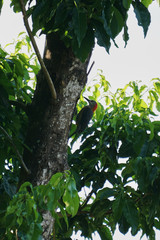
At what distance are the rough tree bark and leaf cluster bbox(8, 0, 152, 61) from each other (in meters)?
0.46

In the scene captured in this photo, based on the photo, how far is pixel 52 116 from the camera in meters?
2.87

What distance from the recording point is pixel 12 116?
2912 millimetres

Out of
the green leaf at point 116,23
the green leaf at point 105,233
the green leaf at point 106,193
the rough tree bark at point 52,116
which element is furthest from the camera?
the green leaf at point 105,233

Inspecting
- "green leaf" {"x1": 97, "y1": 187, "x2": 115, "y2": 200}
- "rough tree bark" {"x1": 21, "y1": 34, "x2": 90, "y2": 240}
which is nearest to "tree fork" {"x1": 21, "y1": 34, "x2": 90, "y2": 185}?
"rough tree bark" {"x1": 21, "y1": 34, "x2": 90, "y2": 240}

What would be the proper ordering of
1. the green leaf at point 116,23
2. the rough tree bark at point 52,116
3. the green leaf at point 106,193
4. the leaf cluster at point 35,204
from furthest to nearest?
the green leaf at point 106,193
the rough tree bark at point 52,116
the green leaf at point 116,23
the leaf cluster at point 35,204

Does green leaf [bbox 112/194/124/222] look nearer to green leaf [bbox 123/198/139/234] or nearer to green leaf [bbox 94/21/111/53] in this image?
green leaf [bbox 123/198/139/234]

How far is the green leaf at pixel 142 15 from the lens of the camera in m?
2.37

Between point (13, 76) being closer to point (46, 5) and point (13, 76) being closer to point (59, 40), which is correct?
point (59, 40)

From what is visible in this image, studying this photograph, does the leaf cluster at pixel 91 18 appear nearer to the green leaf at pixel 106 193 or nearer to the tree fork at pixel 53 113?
the tree fork at pixel 53 113

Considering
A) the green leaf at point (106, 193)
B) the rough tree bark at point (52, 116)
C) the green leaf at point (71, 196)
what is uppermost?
the rough tree bark at point (52, 116)

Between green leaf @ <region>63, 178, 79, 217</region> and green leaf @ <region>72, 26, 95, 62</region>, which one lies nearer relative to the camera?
green leaf @ <region>63, 178, 79, 217</region>

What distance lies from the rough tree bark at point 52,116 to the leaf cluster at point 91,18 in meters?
0.46

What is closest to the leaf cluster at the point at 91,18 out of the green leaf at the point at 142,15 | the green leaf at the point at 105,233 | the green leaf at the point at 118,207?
the green leaf at the point at 142,15

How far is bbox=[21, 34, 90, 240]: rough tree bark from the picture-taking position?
274cm
